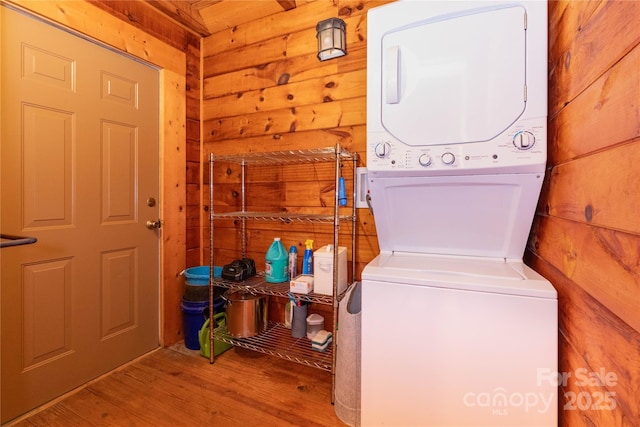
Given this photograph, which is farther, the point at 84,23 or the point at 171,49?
the point at 171,49

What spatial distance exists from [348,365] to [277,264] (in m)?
0.70

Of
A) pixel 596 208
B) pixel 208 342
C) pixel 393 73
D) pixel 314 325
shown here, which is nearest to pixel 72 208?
pixel 208 342

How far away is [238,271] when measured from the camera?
1.82 meters

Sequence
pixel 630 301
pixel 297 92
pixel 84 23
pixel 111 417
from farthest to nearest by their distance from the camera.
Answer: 1. pixel 297 92
2. pixel 84 23
3. pixel 111 417
4. pixel 630 301

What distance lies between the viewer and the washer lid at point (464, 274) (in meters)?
0.88

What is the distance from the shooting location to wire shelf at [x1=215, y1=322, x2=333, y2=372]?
1.63m

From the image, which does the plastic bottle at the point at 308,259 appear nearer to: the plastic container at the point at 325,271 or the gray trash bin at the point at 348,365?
the plastic container at the point at 325,271

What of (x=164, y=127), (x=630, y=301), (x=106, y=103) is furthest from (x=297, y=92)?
(x=630, y=301)

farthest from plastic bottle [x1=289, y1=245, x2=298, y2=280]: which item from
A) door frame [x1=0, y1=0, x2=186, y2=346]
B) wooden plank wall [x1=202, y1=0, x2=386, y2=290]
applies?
Result: door frame [x1=0, y1=0, x2=186, y2=346]

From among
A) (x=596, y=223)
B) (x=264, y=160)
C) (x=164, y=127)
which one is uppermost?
(x=164, y=127)

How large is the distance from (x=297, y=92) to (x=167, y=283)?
5.05ft

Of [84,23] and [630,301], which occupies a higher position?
[84,23]

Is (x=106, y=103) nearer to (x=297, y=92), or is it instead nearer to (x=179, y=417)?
(x=297, y=92)

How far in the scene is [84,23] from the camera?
1.56 m
